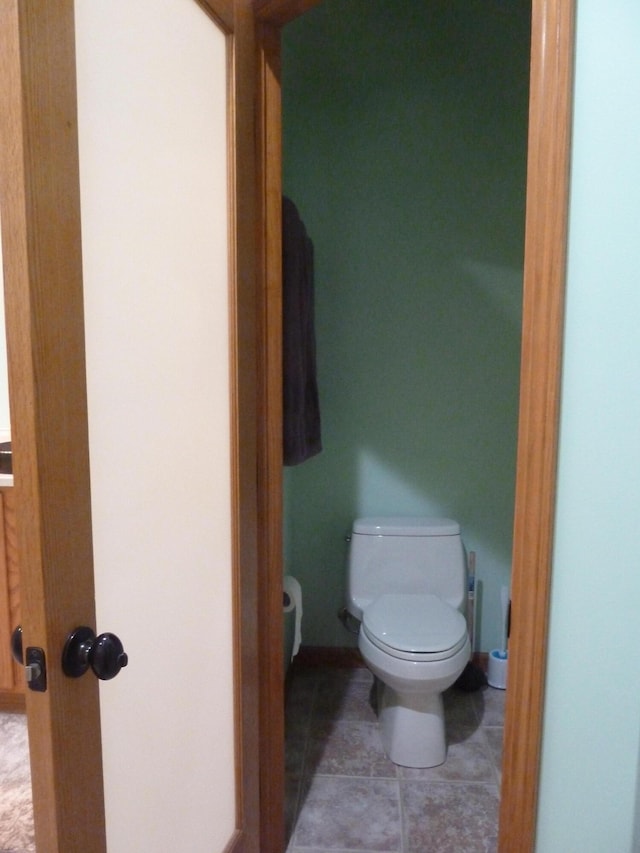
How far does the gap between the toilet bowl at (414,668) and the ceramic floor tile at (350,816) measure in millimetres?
151

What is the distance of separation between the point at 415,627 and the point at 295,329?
1.07 m

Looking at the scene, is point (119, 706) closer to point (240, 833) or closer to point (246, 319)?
point (240, 833)

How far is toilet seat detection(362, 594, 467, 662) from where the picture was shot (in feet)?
5.90

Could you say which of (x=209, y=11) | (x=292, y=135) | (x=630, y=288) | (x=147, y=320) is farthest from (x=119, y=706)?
(x=292, y=135)

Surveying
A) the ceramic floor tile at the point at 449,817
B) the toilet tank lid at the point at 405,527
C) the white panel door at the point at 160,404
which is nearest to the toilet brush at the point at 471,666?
the toilet tank lid at the point at 405,527

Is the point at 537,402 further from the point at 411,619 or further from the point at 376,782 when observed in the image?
the point at 376,782

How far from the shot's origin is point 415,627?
1932 millimetres

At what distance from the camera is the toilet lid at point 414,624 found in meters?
1.82

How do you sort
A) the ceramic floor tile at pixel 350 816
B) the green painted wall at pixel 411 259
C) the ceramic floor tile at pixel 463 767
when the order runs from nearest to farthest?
the ceramic floor tile at pixel 350 816 < the ceramic floor tile at pixel 463 767 < the green painted wall at pixel 411 259

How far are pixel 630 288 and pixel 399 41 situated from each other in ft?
6.24

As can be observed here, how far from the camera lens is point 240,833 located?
1.29m

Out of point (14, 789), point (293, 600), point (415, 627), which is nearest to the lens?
point (14, 789)

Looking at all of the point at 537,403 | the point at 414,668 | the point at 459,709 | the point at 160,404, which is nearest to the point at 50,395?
the point at 160,404

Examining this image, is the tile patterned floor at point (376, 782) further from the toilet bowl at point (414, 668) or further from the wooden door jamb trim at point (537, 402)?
the wooden door jamb trim at point (537, 402)
